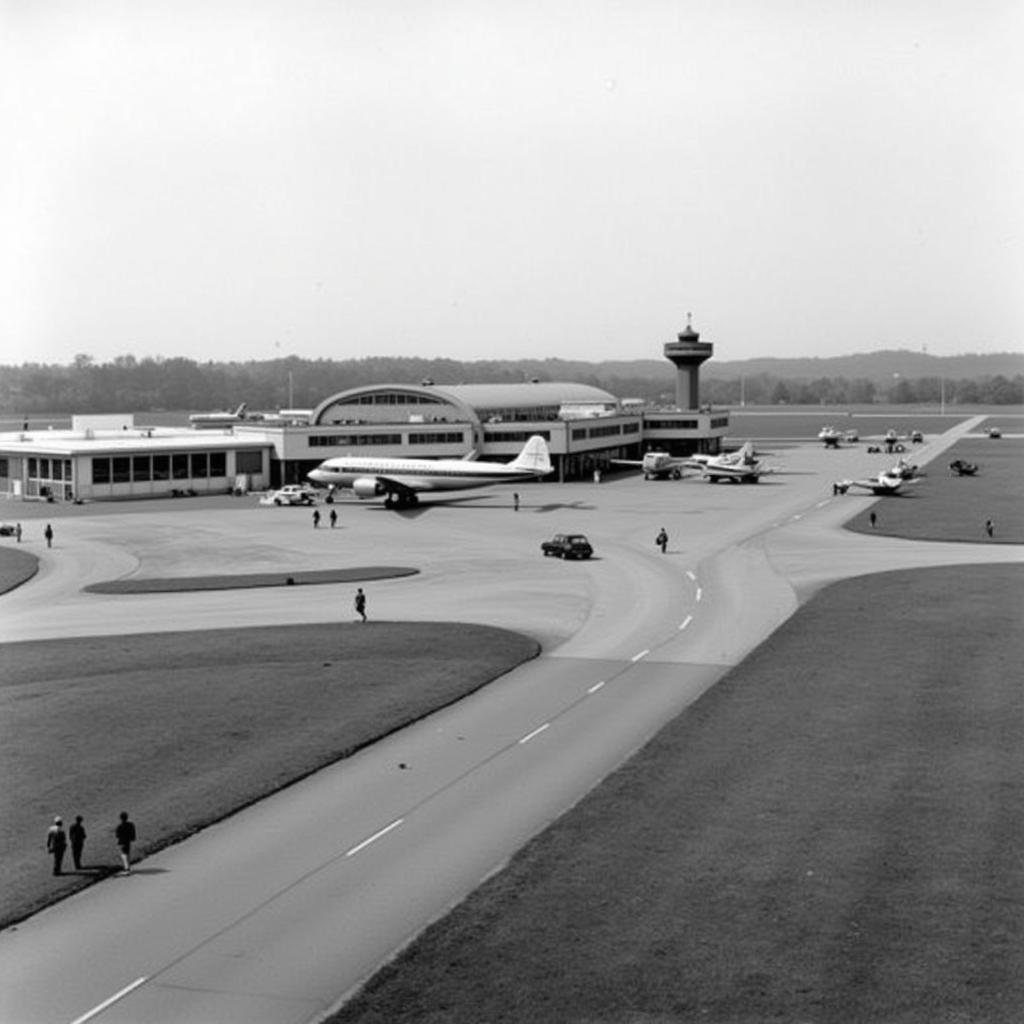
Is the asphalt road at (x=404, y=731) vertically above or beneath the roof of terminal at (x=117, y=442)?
beneath

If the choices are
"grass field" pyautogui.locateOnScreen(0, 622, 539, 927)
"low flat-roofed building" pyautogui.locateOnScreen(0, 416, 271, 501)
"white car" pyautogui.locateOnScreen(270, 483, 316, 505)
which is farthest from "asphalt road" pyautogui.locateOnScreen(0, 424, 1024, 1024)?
"low flat-roofed building" pyautogui.locateOnScreen(0, 416, 271, 501)

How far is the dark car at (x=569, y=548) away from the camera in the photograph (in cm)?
8469

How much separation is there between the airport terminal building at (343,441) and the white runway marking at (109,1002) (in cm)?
10027

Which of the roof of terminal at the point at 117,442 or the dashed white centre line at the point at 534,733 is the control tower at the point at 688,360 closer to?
the roof of terminal at the point at 117,442

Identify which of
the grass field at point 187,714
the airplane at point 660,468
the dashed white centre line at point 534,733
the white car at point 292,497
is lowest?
the dashed white centre line at point 534,733

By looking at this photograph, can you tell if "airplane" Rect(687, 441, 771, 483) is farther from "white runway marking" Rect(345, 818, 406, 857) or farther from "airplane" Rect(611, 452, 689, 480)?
"white runway marking" Rect(345, 818, 406, 857)

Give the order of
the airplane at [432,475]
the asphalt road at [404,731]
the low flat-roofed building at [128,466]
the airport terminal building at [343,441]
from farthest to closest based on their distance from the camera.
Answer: the airport terminal building at [343,441]
the low flat-roofed building at [128,466]
the airplane at [432,475]
the asphalt road at [404,731]

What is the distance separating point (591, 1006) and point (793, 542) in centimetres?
7102

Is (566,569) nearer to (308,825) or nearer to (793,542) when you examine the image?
(793,542)

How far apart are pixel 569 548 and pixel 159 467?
54.3m

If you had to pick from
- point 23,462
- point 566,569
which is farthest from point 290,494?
point 566,569

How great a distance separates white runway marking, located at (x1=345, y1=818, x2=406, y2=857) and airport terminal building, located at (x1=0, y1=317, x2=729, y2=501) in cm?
9293

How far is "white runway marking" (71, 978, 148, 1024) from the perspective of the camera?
938 inches

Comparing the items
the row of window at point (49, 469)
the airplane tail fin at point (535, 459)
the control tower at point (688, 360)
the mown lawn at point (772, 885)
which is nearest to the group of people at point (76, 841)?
the mown lawn at point (772, 885)
